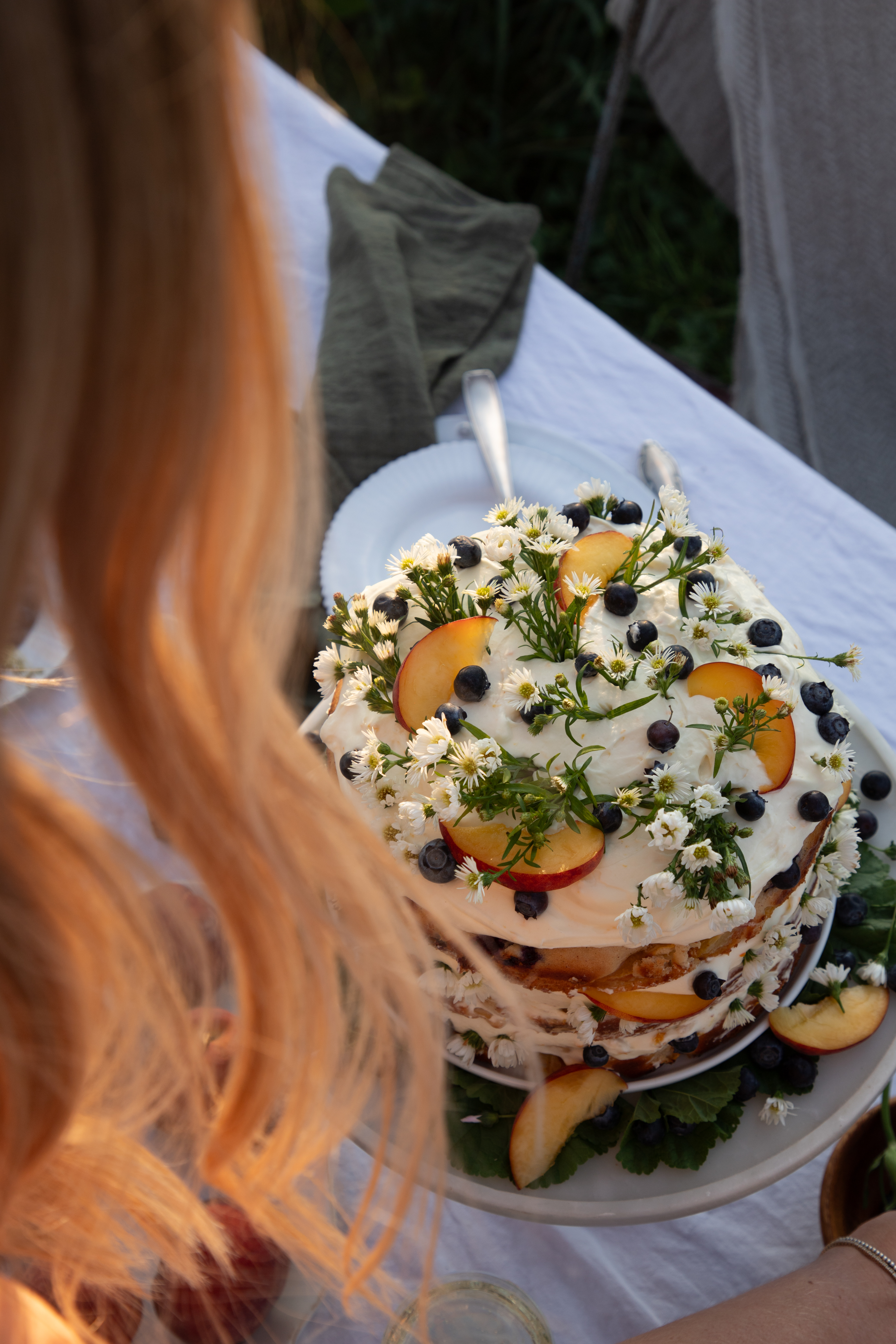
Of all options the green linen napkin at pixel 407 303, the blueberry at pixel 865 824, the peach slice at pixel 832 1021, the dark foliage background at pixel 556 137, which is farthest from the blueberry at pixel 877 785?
the dark foliage background at pixel 556 137

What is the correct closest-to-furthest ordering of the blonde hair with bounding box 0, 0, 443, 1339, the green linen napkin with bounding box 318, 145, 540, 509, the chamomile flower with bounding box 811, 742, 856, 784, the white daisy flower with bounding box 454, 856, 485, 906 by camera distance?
1. the blonde hair with bounding box 0, 0, 443, 1339
2. the white daisy flower with bounding box 454, 856, 485, 906
3. the chamomile flower with bounding box 811, 742, 856, 784
4. the green linen napkin with bounding box 318, 145, 540, 509

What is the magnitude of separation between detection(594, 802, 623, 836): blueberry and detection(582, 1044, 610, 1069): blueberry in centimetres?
20

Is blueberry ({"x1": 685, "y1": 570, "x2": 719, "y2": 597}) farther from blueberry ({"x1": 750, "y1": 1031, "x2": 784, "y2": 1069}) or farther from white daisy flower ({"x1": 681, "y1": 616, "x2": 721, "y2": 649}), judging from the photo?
blueberry ({"x1": 750, "y1": 1031, "x2": 784, "y2": 1069})

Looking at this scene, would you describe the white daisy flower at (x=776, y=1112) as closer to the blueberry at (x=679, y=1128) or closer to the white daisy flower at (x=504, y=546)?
the blueberry at (x=679, y=1128)

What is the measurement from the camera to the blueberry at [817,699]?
27.0 inches

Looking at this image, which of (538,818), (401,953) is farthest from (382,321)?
(401,953)

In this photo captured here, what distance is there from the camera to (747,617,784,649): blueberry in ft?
2.23

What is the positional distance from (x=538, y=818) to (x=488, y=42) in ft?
8.87

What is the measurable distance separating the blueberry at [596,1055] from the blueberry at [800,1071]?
15 cm

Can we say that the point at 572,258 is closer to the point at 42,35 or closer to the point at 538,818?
the point at 538,818

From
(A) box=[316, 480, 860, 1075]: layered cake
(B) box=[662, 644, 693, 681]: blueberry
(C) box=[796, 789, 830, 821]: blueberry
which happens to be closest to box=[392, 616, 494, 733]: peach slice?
(A) box=[316, 480, 860, 1075]: layered cake

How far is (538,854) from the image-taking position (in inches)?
22.9

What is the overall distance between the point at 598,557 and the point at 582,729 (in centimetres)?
15

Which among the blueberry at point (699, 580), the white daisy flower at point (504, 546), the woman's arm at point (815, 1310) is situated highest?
the white daisy flower at point (504, 546)
